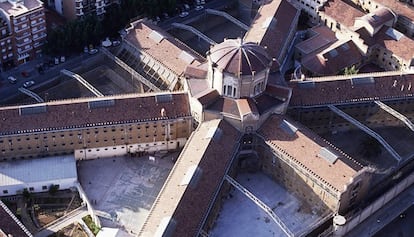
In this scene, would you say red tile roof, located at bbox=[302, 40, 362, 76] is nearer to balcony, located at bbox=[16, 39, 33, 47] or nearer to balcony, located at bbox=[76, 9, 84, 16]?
balcony, located at bbox=[76, 9, 84, 16]

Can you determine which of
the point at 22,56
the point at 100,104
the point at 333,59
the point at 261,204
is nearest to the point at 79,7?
the point at 22,56

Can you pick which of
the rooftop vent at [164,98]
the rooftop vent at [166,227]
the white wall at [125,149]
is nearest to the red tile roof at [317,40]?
the rooftop vent at [164,98]

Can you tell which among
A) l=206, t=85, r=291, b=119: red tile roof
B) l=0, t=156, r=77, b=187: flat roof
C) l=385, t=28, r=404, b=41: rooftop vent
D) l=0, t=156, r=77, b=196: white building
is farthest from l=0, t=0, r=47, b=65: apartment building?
l=385, t=28, r=404, b=41: rooftop vent

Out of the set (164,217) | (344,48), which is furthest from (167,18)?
(164,217)

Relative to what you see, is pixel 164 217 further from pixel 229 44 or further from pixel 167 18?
pixel 167 18

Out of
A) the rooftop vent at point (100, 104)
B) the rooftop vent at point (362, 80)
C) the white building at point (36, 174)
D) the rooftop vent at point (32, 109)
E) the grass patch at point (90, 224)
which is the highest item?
the rooftop vent at point (362, 80)

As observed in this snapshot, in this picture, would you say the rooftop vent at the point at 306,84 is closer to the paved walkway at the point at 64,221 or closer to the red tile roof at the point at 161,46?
the red tile roof at the point at 161,46
